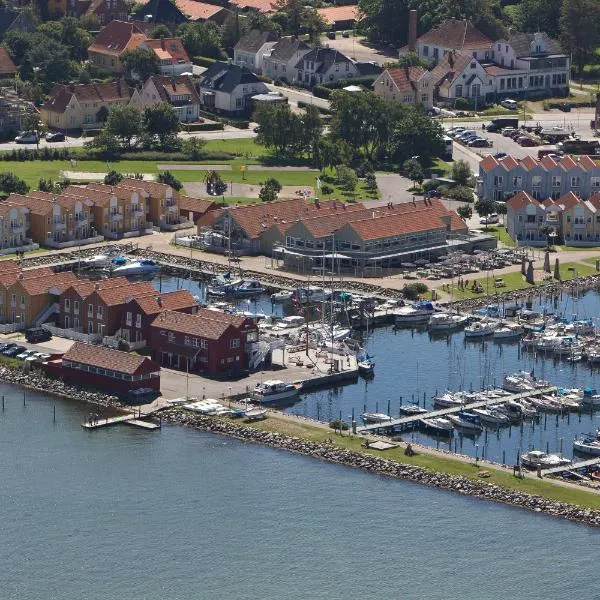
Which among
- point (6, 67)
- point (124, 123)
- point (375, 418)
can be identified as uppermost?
point (6, 67)

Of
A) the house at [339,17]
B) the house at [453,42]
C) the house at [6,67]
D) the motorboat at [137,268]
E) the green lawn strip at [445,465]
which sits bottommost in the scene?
the green lawn strip at [445,465]

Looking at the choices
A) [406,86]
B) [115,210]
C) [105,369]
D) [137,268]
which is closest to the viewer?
[105,369]

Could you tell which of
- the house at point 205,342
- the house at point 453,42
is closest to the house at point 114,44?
the house at point 453,42

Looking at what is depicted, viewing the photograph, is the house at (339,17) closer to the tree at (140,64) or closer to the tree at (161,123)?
the tree at (140,64)

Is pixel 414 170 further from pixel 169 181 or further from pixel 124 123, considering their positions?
pixel 124 123

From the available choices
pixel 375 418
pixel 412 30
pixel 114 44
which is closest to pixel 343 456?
pixel 375 418

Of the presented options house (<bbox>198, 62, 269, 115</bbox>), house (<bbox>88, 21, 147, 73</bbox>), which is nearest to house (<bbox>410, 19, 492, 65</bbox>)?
house (<bbox>198, 62, 269, 115</bbox>)

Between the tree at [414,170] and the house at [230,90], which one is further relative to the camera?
the house at [230,90]

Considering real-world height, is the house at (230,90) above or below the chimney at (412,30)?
below
